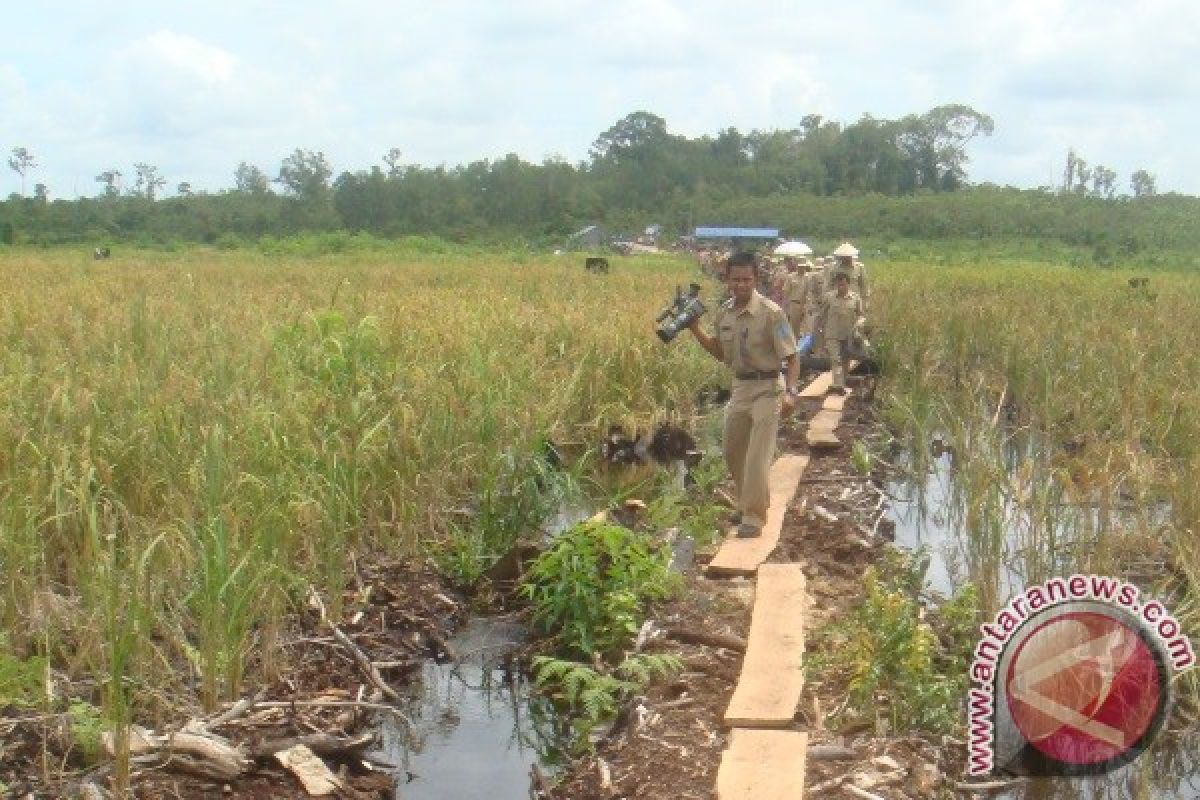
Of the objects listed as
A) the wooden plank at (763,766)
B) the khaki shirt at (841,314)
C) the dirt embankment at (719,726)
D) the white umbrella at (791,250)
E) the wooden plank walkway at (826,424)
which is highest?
the white umbrella at (791,250)

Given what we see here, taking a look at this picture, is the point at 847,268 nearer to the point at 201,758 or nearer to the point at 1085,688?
the point at 1085,688

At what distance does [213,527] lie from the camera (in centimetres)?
425

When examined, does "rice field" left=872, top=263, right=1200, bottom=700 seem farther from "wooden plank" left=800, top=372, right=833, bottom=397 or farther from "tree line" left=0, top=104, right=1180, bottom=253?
"tree line" left=0, top=104, right=1180, bottom=253

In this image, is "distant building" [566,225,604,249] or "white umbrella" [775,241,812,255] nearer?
"white umbrella" [775,241,812,255]

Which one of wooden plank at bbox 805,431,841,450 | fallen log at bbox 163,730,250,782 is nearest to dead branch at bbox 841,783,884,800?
fallen log at bbox 163,730,250,782

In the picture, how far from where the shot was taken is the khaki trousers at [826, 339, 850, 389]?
1152 cm

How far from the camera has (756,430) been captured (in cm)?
656

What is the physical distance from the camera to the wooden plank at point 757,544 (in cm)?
612

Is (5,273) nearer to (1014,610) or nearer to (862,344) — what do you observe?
(862,344)

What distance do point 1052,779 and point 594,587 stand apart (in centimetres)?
202

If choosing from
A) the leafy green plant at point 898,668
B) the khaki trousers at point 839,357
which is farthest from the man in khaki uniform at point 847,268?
the leafy green plant at point 898,668

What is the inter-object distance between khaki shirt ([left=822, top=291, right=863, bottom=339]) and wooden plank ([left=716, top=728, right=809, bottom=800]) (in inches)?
291

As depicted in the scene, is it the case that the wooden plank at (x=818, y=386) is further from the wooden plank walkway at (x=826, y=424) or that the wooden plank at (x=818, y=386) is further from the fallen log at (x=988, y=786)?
the fallen log at (x=988, y=786)

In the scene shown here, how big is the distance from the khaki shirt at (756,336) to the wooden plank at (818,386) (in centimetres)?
513
